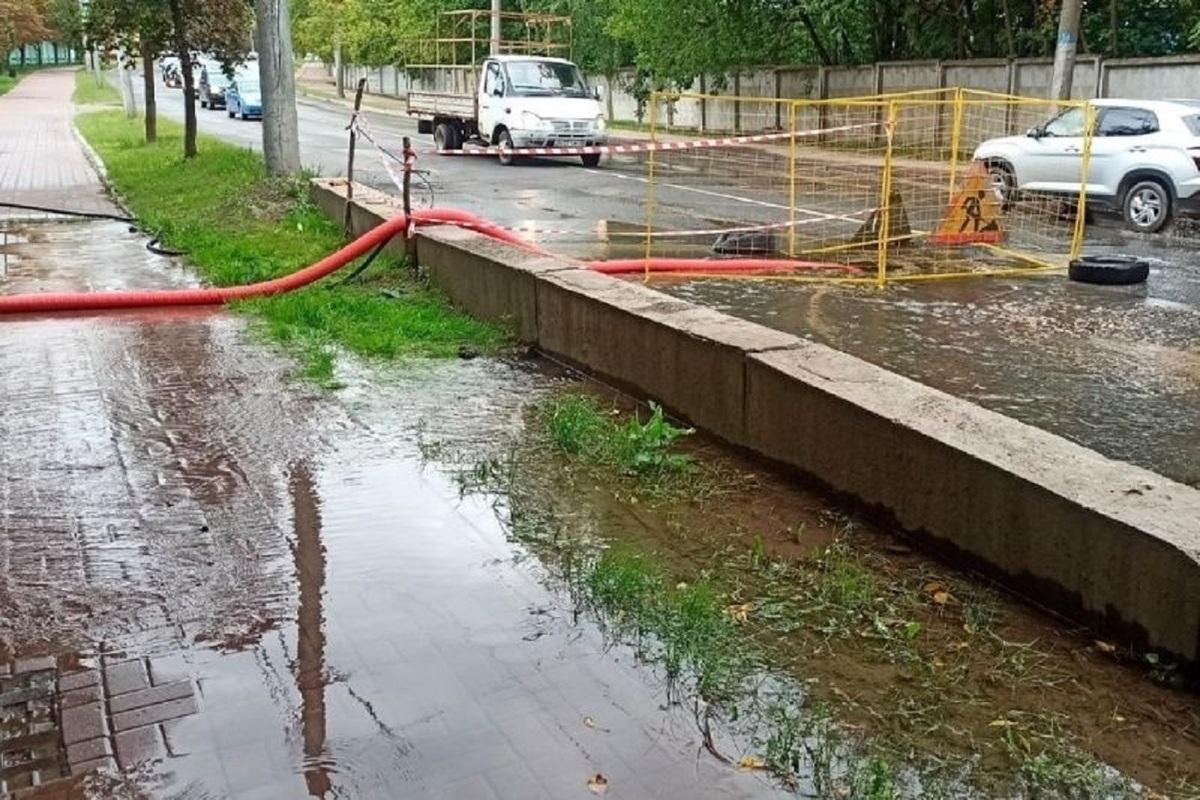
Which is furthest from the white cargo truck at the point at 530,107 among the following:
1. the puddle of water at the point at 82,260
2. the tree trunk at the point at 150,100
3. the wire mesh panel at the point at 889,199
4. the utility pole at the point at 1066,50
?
the puddle of water at the point at 82,260

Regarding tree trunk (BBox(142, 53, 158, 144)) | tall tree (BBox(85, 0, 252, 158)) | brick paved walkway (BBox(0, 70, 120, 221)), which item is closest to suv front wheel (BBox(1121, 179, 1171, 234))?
brick paved walkway (BBox(0, 70, 120, 221))

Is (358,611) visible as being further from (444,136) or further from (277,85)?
(444,136)

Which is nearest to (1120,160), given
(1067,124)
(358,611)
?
(1067,124)

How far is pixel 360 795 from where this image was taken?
3383 millimetres

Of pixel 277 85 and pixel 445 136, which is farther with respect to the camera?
pixel 445 136

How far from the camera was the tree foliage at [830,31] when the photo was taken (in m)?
29.2

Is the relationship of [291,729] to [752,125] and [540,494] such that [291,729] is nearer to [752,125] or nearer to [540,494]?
[540,494]

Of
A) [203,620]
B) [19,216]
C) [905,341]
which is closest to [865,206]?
[905,341]

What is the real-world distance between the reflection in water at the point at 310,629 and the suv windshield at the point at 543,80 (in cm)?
2179

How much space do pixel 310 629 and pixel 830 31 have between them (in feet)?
115

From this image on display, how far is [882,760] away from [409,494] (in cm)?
292

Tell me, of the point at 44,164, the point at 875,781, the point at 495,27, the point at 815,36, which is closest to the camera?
the point at 875,781

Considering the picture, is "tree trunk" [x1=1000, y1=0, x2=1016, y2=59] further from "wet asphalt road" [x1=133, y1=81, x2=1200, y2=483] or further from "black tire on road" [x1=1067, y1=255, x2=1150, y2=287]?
"black tire on road" [x1=1067, y1=255, x2=1150, y2=287]

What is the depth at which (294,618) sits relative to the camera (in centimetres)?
450
